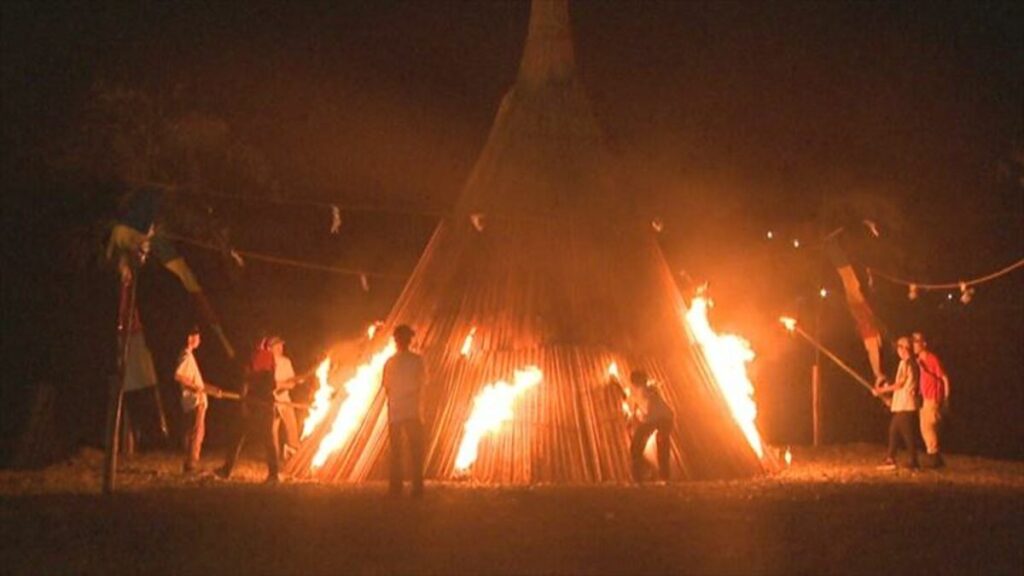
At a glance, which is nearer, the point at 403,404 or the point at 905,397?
the point at 403,404

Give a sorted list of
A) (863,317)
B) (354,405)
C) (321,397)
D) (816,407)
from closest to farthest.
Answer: (354,405) < (321,397) < (863,317) < (816,407)

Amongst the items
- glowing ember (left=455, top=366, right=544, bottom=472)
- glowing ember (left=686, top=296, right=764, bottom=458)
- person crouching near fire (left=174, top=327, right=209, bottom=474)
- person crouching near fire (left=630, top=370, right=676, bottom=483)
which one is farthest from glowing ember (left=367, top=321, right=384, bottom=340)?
glowing ember (left=686, top=296, right=764, bottom=458)

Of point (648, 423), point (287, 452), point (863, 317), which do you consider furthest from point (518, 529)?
point (863, 317)

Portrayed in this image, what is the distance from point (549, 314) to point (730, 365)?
338 cm

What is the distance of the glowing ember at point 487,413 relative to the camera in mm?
20047

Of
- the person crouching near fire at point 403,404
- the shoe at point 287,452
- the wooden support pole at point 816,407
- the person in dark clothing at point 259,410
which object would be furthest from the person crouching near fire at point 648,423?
the wooden support pole at point 816,407

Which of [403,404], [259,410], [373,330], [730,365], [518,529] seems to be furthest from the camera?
[730,365]

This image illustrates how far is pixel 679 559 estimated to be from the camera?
571 inches

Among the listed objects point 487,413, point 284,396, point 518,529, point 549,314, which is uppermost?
point 549,314

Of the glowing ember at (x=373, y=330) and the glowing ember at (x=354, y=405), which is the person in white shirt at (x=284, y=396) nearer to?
the glowing ember at (x=373, y=330)

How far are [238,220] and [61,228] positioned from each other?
2.89 m

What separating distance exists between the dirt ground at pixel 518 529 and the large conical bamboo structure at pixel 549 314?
1.02 m

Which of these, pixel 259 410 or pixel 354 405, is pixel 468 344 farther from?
pixel 259 410

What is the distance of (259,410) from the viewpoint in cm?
2164
